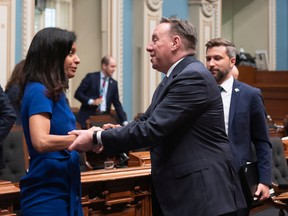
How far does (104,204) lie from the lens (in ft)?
11.6

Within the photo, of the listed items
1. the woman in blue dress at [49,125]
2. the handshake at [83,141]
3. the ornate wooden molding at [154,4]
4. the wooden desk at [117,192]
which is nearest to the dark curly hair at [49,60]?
the woman in blue dress at [49,125]

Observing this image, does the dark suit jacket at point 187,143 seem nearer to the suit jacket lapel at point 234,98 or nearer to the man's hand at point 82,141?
the man's hand at point 82,141

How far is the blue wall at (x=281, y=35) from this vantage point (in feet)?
46.2

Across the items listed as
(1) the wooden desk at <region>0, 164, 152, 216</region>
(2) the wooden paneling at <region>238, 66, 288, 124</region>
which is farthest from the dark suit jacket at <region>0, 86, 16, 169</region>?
(2) the wooden paneling at <region>238, 66, 288, 124</region>

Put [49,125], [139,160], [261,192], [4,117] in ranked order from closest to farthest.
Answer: [49,125] < [261,192] < [4,117] < [139,160]

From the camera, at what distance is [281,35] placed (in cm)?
1410

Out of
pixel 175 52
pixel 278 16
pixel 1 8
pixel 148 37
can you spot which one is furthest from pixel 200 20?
pixel 175 52

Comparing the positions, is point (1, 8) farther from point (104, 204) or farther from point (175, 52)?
point (175, 52)

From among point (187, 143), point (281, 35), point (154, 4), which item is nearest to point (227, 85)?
point (187, 143)

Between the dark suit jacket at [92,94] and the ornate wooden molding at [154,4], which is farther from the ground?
the ornate wooden molding at [154,4]

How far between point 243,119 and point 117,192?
2.96ft

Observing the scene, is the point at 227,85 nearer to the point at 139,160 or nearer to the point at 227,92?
the point at 227,92

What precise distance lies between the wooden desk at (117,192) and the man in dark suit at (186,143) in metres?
0.98

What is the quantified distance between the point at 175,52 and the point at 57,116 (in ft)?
1.90
